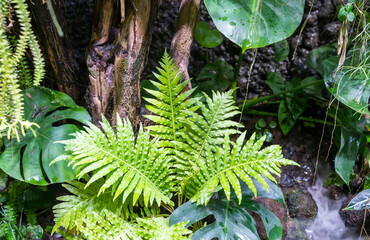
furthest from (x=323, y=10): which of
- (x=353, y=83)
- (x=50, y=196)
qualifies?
(x=50, y=196)

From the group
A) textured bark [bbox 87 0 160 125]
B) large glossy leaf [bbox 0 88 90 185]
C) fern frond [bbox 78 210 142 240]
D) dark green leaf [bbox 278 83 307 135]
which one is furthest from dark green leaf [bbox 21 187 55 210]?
dark green leaf [bbox 278 83 307 135]

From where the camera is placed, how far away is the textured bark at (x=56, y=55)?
1622mm

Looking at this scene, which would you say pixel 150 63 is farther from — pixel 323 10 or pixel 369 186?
pixel 369 186

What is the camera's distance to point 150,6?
166 centimetres

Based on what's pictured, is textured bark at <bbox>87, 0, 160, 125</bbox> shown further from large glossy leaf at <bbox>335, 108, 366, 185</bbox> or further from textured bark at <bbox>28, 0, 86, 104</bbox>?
large glossy leaf at <bbox>335, 108, 366, 185</bbox>

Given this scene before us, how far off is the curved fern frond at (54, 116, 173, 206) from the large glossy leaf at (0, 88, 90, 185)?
14cm

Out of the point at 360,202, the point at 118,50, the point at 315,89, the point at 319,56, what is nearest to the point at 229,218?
the point at 360,202

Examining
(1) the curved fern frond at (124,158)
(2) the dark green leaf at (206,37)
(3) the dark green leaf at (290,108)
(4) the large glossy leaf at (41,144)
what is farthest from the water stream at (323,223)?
(4) the large glossy leaf at (41,144)

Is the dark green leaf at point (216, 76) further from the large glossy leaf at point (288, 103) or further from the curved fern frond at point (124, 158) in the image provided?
the curved fern frond at point (124, 158)

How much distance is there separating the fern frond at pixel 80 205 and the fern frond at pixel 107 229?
0.39ft

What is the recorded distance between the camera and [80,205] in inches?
65.1

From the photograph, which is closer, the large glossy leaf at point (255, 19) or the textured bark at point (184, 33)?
the large glossy leaf at point (255, 19)

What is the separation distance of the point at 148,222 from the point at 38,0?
136 cm

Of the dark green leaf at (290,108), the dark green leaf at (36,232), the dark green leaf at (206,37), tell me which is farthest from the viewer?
the dark green leaf at (290,108)
